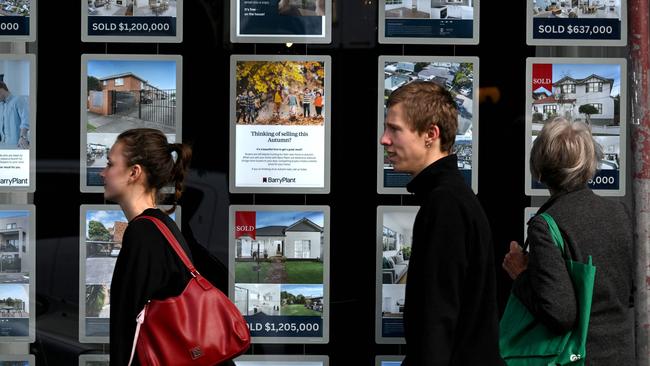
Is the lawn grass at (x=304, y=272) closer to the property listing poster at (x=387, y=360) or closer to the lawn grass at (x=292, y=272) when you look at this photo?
the lawn grass at (x=292, y=272)

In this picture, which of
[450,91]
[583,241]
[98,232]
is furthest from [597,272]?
[98,232]

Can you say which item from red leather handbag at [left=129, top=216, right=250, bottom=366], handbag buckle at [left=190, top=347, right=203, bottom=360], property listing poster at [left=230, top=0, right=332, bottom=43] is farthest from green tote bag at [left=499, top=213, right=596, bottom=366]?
property listing poster at [left=230, top=0, right=332, bottom=43]

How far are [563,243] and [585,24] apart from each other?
1730mm

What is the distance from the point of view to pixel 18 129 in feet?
15.7

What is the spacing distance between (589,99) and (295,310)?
179 cm

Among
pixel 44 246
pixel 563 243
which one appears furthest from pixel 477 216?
pixel 44 246

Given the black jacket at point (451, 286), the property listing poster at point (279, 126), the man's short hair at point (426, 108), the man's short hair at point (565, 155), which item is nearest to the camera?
the black jacket at point (451, 286)

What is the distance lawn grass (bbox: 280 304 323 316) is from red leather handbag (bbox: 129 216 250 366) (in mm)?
1413

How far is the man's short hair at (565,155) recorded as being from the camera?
347 cm

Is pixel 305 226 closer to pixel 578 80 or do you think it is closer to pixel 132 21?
pixel 132 21

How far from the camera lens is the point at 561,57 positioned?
4.76m

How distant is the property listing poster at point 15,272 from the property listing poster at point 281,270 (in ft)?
3.30

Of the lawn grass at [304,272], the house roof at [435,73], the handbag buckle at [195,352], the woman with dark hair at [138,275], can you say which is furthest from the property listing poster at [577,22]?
the handbag buckle at [195,352]

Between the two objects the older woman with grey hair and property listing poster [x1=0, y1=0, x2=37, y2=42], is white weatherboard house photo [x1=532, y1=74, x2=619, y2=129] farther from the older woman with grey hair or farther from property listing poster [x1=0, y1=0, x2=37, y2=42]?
property listing poster [x1=0, y1=0, x2=37, y2=42]
